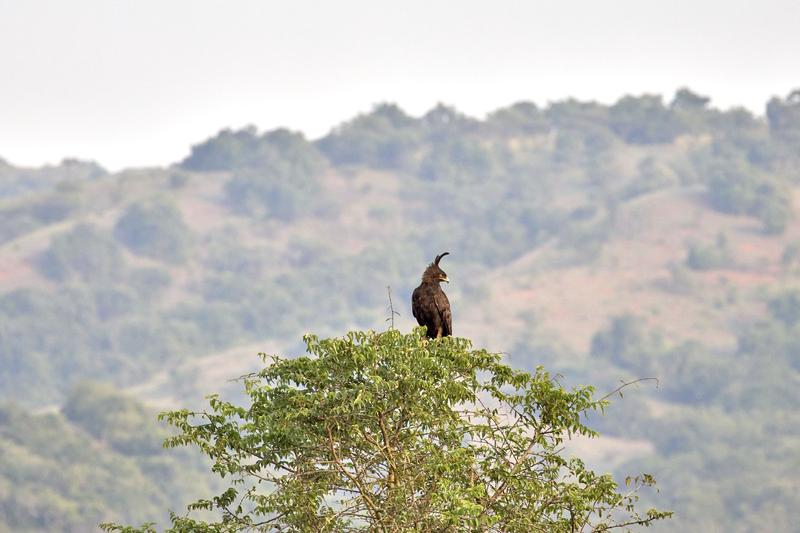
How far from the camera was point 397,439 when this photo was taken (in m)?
18.6

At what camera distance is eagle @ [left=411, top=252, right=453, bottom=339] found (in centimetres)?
2133

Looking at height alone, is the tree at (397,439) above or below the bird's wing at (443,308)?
below

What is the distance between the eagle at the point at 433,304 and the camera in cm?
2133

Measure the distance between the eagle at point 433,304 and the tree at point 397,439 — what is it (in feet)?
7.80

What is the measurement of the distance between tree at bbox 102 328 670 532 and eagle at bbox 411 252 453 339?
2.38 meters

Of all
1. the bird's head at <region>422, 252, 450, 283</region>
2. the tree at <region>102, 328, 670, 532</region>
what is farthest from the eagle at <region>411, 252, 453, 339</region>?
the tree at <region>102, 328, 670, 532</region>

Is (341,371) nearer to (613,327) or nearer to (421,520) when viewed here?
(421,520)

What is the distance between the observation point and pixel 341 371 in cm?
1862

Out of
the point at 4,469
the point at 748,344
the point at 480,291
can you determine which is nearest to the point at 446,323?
the point at 4,469

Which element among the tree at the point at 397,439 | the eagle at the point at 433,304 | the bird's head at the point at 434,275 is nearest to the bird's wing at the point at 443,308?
the eagle at the point at 433,304

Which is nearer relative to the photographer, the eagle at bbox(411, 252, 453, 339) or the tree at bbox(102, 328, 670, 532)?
the tree at bbox(102, 328, 670, 532)

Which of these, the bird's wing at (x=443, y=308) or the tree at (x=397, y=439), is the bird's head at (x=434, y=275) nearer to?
the bird's wing at (x=443, y=308)

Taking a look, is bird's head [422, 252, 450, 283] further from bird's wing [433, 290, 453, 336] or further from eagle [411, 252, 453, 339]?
bird's wing [433, 290, 453, 336]

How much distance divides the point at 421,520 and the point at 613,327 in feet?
558
